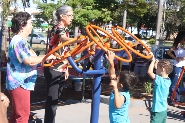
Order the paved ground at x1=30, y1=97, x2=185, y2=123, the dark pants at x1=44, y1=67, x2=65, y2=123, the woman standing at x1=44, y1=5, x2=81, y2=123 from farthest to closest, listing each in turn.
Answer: the paved ground at x1=30, y1=97, x2=185, y2=123 < the dark pants at x1=44, y1=67, x2=65, y2=123 < the woman standing at x1=44, y1=5, x2=81, y2=123

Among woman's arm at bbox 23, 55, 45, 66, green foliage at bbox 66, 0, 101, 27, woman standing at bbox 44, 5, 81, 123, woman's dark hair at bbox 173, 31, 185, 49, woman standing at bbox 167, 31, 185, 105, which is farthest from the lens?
green foliage at bbox 66, 0, 101, 27

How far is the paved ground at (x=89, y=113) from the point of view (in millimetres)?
5999

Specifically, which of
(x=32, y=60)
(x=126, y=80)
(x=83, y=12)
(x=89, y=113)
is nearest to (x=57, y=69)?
(x=32, y=60)

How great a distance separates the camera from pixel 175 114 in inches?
271

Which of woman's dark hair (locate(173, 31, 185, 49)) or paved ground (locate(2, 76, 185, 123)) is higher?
woman's dark hair (locate(173, 31, 185, 49))

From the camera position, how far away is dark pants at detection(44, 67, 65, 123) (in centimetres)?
445

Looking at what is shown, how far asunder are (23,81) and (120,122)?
1136 mm

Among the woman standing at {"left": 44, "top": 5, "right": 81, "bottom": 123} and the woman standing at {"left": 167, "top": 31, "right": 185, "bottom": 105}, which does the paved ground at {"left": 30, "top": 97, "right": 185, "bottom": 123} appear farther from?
the woman standing at {"left": 44, "top": 5, "right": 81, "bottom": 123}

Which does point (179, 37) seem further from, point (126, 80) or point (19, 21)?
point (19, 21)

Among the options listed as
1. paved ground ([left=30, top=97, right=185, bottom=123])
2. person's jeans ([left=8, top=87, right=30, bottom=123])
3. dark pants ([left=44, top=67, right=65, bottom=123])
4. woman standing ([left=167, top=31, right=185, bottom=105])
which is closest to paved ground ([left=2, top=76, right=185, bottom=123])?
paved ground ([left=30, top=97, right=185, bottom=123])

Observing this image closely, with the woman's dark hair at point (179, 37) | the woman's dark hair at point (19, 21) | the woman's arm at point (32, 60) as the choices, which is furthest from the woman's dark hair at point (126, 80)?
the woman's dark hair at point (179, 37)

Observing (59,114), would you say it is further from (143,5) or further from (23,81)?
(143,5)

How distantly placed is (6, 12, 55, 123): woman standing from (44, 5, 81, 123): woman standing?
0.41 metres

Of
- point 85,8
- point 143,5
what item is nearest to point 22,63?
point 85,8
